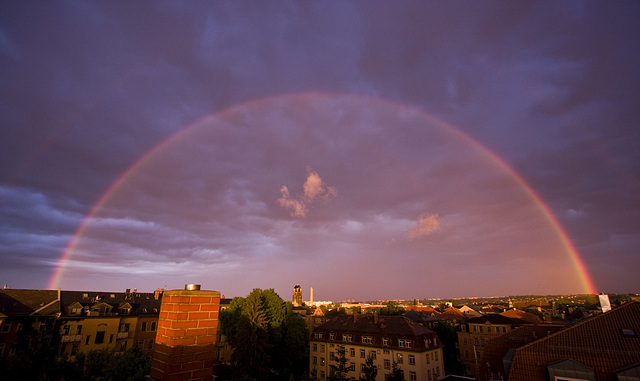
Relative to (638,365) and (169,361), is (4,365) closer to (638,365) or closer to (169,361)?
(169,361)

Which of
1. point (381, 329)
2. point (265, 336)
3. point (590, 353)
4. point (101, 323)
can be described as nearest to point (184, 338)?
point (590, 353)

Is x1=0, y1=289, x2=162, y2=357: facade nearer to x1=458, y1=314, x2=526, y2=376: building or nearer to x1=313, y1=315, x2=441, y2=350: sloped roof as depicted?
x1=313, y1=315, x2=441, y2=350: sloped roof

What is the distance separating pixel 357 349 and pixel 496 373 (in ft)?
113

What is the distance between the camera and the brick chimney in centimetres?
490

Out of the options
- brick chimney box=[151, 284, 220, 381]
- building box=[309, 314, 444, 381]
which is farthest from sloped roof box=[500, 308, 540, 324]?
brick chimney box=[151, 284, 220, 381]

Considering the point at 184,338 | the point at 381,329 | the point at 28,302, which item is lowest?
the point at 381,329

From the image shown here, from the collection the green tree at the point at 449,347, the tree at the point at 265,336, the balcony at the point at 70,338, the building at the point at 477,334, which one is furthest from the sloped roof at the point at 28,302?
the building at the point at 477,334

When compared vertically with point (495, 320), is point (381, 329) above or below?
below

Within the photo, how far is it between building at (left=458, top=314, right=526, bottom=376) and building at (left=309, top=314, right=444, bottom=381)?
12.0 metres

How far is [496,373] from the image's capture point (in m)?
20.2

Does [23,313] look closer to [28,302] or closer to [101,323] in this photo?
[28,302]

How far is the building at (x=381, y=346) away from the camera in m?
44.6

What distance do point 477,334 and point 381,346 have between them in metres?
24.2

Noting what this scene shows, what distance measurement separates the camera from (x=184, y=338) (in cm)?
501
